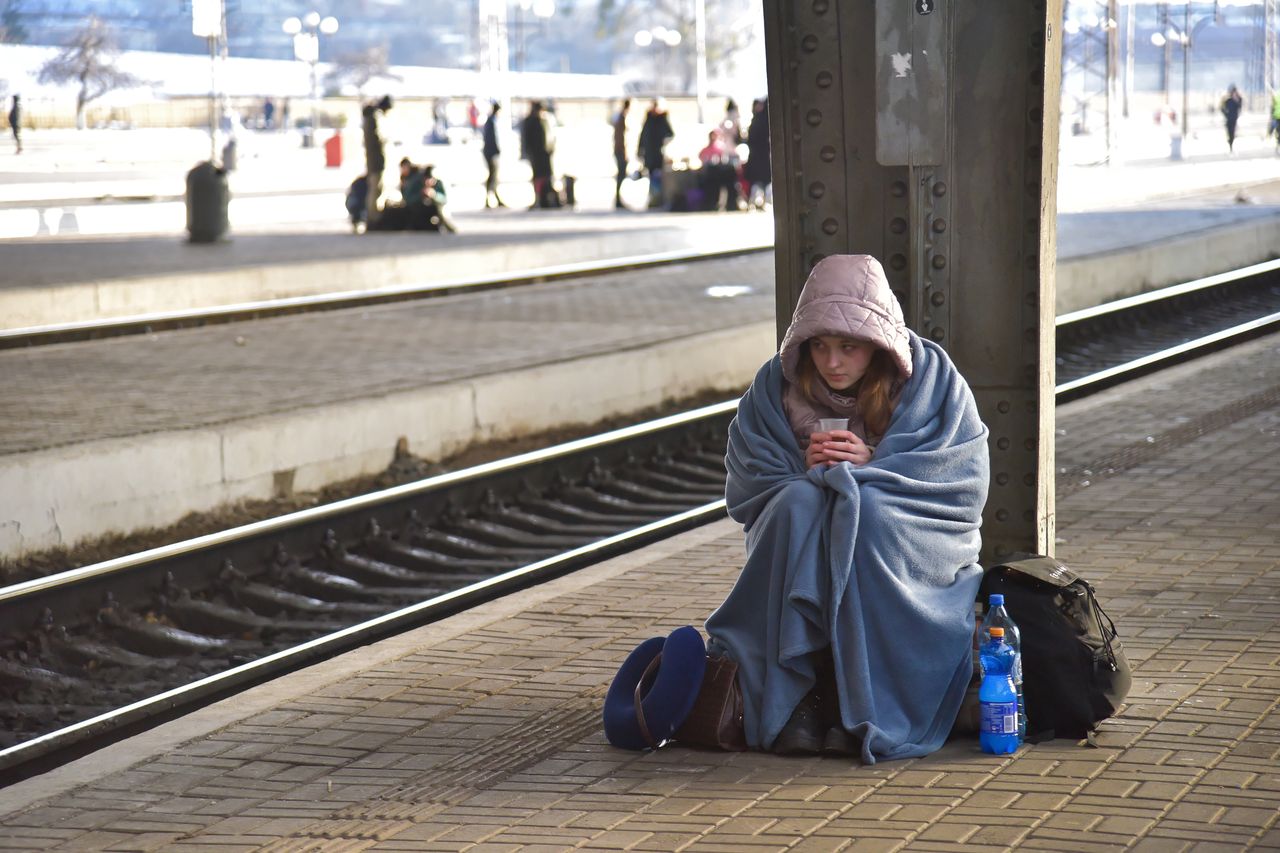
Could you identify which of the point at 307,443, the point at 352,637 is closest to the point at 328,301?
the point at 307,443

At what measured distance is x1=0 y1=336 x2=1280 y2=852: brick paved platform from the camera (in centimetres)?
396

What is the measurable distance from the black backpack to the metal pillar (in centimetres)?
74

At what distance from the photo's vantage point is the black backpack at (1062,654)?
4492 mm

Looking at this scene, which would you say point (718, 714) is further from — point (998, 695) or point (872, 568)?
point (998, 695)

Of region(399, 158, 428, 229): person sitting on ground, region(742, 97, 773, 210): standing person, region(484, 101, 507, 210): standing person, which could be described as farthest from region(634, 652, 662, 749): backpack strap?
region(484, 101, 507, 210): standing person

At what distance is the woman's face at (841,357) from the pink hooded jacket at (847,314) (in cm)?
4

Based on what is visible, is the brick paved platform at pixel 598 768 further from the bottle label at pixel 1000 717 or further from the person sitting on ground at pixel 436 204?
the person sitting on ground at pixel 436 204

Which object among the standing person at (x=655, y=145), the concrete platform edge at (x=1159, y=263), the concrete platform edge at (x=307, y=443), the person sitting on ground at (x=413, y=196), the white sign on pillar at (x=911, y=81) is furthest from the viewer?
the standing person at (x=655, y=145)

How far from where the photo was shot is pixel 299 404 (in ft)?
34.0

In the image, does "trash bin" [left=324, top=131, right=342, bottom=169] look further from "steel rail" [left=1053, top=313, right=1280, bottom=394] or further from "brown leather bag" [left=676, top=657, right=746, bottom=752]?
"brown leather bag" [left=676, top=657, right=746, bottom=752]

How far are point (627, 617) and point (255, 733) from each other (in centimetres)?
153

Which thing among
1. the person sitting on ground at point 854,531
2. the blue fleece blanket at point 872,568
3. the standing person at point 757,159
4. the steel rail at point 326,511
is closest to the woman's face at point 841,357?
the person sitting on ground at point 854,531

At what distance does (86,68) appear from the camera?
5431 centimetres

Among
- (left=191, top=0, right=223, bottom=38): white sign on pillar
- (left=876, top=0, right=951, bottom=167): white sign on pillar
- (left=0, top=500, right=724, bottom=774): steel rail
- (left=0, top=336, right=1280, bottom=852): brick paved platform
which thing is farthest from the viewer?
(left=191, top=0, right=223, bottom=38): white sign on pillar
